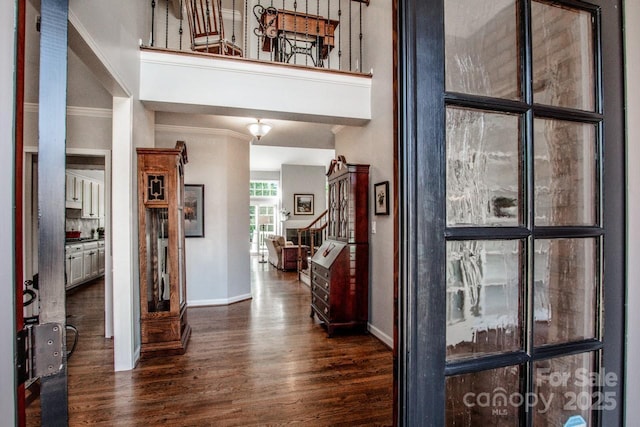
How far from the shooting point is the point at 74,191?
20.1ft

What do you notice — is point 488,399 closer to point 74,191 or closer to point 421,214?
point 421,214

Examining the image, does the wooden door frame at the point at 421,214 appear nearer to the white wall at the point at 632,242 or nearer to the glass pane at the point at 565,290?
the glass pane at the point at 565,290

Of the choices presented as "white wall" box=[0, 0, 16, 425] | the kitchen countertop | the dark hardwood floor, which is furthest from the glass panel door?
the kitchen countertop

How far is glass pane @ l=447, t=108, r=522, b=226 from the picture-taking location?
0.78m

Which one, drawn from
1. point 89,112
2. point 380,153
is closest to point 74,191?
point 89,112

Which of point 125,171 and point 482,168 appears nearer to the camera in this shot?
point 482,168

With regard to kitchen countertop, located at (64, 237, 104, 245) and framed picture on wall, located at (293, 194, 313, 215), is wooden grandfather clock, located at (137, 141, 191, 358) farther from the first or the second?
framed picture on wall, located at (293, 194, 313, 215)

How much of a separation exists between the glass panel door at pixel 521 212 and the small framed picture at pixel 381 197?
8.01 ft

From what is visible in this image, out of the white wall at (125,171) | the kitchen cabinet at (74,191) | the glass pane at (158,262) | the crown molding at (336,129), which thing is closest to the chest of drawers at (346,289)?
the glass pane at (158,262)

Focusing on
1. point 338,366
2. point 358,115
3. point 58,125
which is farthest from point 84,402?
A: point 358,115

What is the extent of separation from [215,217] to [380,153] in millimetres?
2849

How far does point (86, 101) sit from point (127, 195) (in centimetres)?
163

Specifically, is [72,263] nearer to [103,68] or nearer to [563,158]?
[103,68]

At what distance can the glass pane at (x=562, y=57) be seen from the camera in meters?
0.85
